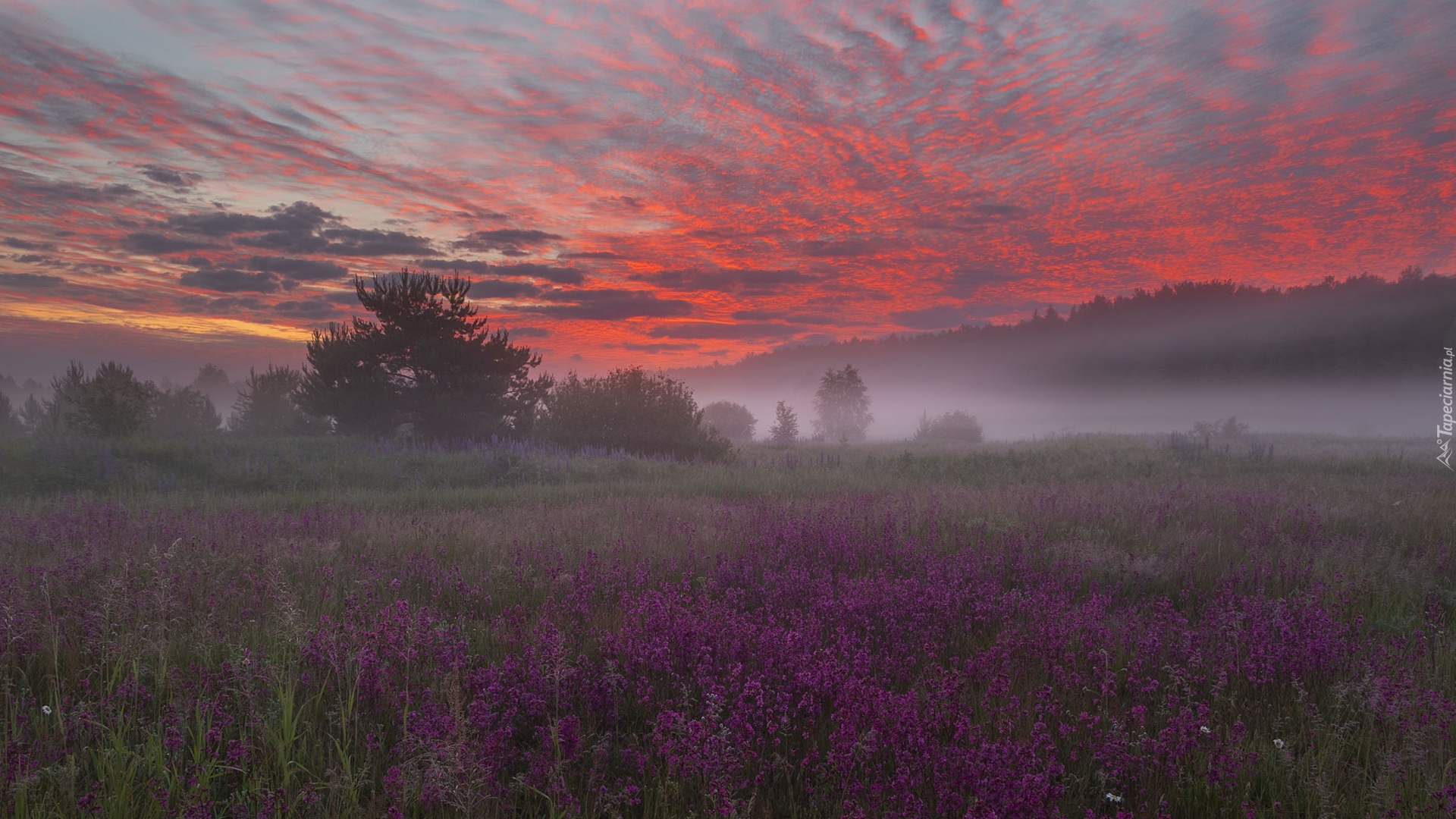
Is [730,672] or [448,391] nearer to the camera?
[730,672]

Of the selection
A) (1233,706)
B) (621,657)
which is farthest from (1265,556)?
(621,657)

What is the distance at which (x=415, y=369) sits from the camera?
22844 millimetres

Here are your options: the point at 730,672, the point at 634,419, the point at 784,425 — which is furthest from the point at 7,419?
the point at 730,672

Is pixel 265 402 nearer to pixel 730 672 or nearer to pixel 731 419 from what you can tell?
pixel 731 419

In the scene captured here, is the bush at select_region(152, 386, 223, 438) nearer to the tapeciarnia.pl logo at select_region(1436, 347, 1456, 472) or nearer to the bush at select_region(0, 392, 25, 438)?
the bush at select_region(0, 392, 25, 438)

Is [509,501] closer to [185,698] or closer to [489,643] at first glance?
[489,643]

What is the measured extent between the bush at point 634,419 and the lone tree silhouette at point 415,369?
2.12m

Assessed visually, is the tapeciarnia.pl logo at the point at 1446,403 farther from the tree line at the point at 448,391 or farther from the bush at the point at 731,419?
the bush at the point at 731,419

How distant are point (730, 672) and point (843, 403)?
1895 inches

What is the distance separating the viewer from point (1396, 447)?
79.0 ft

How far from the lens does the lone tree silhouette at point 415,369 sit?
73.9 ft

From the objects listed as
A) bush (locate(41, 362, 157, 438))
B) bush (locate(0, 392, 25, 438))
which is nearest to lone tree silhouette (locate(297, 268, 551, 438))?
bush (locate(41, 362, 157, 438))

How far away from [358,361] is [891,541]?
21.3m

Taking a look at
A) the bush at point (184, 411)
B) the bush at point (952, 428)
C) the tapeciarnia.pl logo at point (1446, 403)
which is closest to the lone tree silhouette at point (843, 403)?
the bush at point (952, 428)
